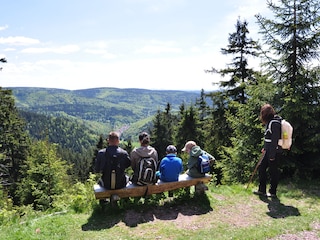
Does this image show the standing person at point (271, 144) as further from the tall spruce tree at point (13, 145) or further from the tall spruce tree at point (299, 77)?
the tall spruce tree at point (13, 145)

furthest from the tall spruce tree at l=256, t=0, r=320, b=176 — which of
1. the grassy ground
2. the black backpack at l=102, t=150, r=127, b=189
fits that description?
the black backpack at l=102, t=150, r=127, b=189

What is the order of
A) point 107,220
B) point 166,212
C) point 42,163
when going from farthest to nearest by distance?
point 42,163 < point 166,212 < point 107,220

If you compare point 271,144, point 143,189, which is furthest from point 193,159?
point 271,144

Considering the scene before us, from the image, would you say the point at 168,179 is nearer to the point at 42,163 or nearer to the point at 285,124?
the point at 285,124

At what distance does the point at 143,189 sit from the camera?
24.5 ft

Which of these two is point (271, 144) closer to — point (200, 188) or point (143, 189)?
point (200, 188)

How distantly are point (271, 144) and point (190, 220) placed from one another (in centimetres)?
297

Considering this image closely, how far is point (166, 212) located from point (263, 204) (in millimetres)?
2744

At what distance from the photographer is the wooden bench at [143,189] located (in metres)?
7.11

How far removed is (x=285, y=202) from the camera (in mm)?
7992

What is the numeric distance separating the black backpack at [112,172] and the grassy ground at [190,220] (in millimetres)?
629

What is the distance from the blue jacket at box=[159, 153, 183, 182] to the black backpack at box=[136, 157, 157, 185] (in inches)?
17.1

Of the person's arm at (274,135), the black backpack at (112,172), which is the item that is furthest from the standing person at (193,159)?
the black backpack at (112,172)

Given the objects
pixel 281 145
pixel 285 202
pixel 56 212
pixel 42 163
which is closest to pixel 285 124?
pixel 281 145
